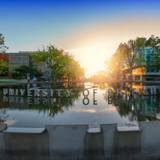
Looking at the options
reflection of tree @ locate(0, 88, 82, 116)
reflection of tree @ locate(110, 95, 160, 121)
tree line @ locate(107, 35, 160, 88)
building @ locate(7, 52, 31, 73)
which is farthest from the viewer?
building @ locate(7, 52, 31, 73)

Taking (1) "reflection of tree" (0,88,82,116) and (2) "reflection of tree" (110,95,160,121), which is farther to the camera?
(1) "reflection of tree" (0,88,82,116)

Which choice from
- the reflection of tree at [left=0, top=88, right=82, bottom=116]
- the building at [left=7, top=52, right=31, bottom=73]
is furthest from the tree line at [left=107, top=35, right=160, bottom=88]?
the reflection of tree at [left=0, top=88, right=82, bottom=116]

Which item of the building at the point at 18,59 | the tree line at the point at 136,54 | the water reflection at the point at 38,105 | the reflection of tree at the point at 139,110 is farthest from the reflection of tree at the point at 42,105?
the building at the point at 18,59

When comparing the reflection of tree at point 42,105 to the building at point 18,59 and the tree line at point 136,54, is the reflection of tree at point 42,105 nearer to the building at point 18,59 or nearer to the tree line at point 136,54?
the tree line at point 136,54

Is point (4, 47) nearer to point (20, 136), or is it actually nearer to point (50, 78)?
point (50, 78)

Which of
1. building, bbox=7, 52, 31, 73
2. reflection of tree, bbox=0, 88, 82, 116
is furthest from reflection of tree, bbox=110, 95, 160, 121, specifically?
building, bbox=7, 52, 31, 73

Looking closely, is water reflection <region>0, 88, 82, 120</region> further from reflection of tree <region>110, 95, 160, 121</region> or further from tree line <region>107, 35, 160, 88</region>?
tree line <region>107, 35, 160, 88</region>

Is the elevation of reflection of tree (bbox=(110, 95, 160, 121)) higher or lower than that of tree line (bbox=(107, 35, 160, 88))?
lower

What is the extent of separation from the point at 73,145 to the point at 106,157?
3.36 feet

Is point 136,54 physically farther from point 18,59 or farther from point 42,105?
point 42,105

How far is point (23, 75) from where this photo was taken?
9175 centimetres

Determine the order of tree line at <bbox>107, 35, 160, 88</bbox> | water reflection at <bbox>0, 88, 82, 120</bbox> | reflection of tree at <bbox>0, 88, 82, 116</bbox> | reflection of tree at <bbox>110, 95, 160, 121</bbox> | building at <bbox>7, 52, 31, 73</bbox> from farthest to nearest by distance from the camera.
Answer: building at <bbox>7, 52, 31, 73</bbox>
tree line at <bbox>107, 35, 160, 88</bbox>
reflection of tree at <bbox>0, 88, 82, 116</bbox>
water reflection at <bbox>0, 88, 82, 120</bbox>
reflection of tree at <bbox>110, 95, 160, 121</bbox>

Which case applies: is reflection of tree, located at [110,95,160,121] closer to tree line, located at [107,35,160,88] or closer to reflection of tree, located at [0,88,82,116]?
reflection of tree, located at [0,88,82,116]

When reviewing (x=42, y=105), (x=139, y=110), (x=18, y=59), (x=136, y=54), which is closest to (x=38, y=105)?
(x=42, y=105)
